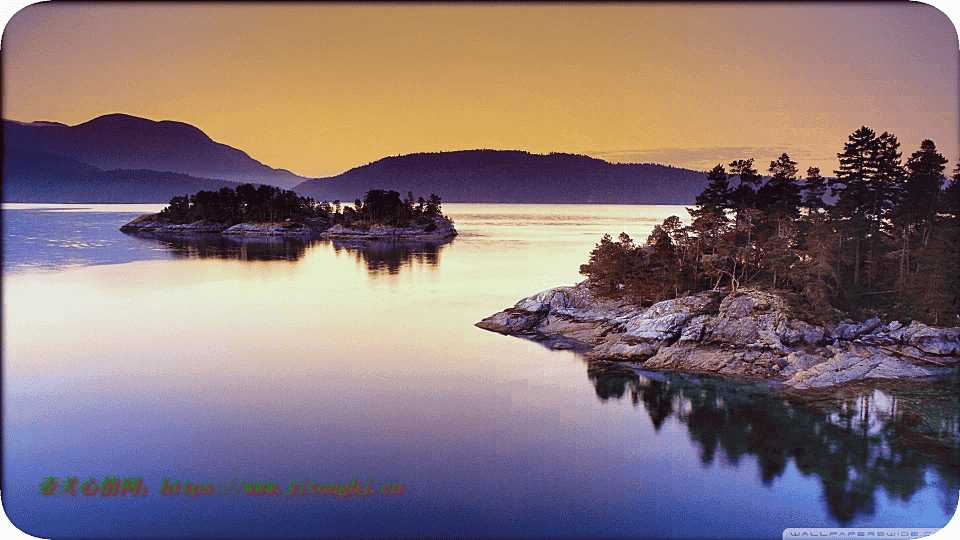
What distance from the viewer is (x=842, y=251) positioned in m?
26.9

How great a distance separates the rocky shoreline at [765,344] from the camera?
1919 centimetres

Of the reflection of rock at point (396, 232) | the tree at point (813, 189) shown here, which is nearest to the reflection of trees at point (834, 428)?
the tree at point (813, 189)

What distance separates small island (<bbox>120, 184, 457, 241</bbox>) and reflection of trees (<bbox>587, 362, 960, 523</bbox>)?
6761 cm

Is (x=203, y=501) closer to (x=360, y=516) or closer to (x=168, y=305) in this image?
(x=360, y=516)

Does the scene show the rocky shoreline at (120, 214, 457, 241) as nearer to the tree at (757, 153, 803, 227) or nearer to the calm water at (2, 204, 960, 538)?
the tree at (757, 153, 803, 227)

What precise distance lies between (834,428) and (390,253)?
181 ft

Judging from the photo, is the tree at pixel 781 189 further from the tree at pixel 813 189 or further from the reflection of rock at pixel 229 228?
the reflection of rock at pixel 229 228

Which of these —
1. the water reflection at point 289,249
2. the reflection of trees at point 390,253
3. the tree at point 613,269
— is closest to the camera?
the tree at point 613,269

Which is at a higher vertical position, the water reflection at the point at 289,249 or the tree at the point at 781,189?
the tree at the point at 781,189

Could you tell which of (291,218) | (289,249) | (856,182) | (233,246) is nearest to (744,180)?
(856,182)

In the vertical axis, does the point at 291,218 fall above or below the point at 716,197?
below

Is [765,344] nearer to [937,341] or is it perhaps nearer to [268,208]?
[937,341]

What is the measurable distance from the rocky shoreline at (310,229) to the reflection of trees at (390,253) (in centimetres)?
522

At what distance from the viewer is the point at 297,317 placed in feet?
103
